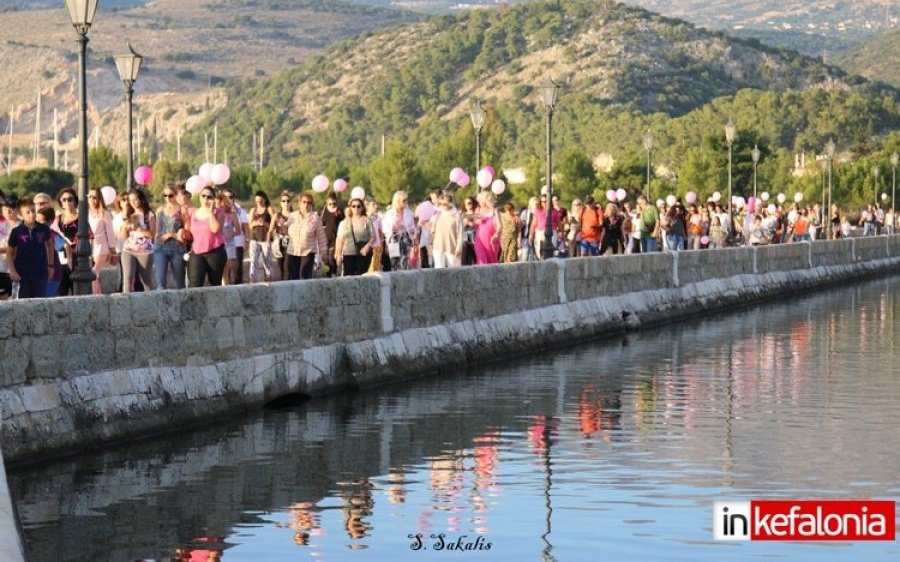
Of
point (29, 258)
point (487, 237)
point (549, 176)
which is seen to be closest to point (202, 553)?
point (29, 258)

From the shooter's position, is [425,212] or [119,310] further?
[425,212]

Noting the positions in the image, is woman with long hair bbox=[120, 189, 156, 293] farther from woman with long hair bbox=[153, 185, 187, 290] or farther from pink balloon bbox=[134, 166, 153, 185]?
pink balloon bbox=[134, 166, 153, 185]

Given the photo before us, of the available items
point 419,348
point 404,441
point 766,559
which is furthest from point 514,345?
point 766,559

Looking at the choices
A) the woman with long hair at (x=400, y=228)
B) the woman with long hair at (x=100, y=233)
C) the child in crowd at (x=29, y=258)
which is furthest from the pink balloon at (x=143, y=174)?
the child in crowd at (x=29, y=258)

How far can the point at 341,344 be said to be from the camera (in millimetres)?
19281

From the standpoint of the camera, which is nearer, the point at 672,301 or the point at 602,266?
the point at 602,266

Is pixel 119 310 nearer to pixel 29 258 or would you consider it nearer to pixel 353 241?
pixel 29 258

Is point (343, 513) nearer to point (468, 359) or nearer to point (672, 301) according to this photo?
point (468, 359)

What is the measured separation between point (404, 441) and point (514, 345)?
9.13m

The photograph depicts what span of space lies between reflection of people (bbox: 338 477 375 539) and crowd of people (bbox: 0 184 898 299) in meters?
7.05

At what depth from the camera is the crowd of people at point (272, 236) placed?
20359 mm

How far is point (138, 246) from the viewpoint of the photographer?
22812mm

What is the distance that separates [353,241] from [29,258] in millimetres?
8965

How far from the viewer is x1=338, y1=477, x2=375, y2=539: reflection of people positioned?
10932 mm
